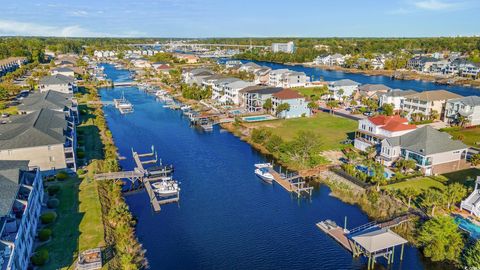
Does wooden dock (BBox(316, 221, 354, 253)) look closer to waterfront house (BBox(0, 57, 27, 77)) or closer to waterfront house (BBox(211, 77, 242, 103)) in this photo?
waterfront house (BBox(211, 77, 242, 103))

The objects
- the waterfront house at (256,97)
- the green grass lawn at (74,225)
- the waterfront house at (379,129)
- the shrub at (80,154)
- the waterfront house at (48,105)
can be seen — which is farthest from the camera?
the waterfront house at (256,97)

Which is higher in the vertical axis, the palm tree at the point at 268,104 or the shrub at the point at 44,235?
the palm tree at the point at 268,104

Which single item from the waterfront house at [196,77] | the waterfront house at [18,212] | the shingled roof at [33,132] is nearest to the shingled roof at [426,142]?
the waterfront house at [18,212]

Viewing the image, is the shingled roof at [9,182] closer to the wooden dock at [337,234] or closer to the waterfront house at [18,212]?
the waterfront house at [18,212]

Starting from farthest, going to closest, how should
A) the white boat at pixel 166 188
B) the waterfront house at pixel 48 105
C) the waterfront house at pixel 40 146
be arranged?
1. the waterfront house at pixel 48 105
2. the white boat at pixel 166 188
3. the waterfront house at pixel 40 146

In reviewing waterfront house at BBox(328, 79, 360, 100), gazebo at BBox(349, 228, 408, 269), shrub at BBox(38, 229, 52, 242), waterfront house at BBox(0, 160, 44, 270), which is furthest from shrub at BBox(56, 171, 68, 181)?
waterfront house at BBox(328, 79, 360, 100)

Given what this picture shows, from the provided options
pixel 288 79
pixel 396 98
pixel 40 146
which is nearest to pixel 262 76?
pixel 288 79

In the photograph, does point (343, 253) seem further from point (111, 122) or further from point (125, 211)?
point (111, 122)
